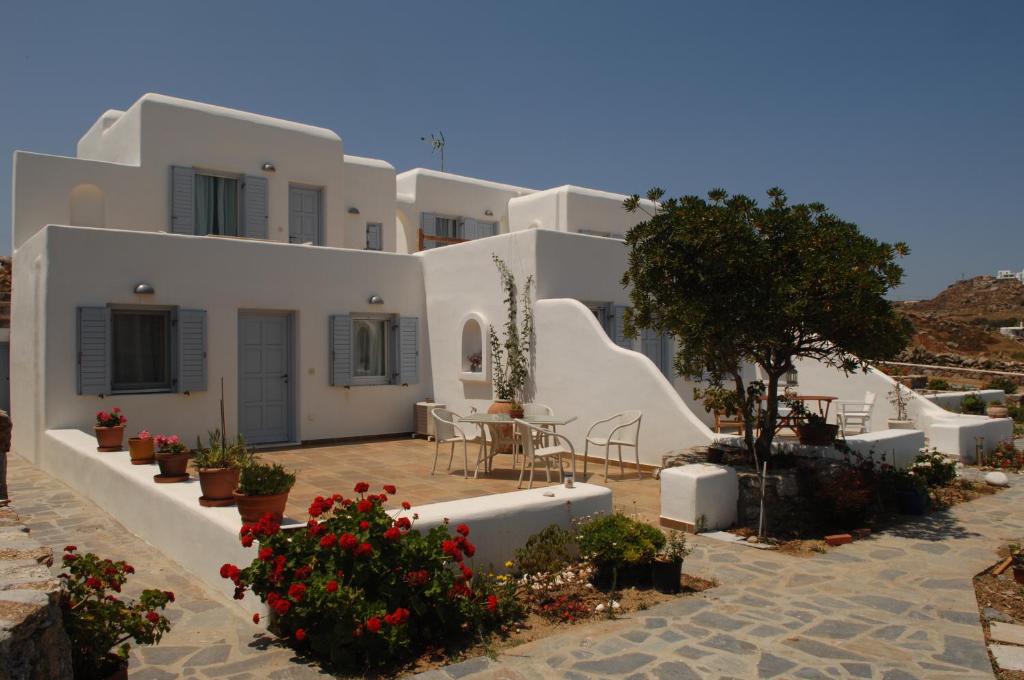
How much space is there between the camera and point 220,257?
38.3 feet

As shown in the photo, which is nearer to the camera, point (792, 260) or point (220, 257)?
point (792, 260)

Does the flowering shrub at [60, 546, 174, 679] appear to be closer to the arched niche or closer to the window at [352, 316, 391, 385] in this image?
the window at [352, 316, 391, 385]

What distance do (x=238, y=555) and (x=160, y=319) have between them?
7.41m

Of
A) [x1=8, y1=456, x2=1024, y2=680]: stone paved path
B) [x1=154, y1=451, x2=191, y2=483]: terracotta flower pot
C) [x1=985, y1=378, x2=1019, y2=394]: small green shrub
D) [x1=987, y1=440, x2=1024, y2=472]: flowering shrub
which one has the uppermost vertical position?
[x1=985, y1=378, x2=1019, y2=394]: small green shrub

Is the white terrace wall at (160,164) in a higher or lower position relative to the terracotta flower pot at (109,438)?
higher

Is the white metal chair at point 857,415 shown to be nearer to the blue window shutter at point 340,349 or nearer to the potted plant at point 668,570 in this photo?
the potted plant at point 668,570

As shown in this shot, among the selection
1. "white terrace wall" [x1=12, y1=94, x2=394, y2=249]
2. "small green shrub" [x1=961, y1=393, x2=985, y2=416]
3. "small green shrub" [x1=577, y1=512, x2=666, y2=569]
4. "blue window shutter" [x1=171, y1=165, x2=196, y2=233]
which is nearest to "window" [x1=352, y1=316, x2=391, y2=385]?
"white terrace wall" [x1=12, y1=94, x2=394, y2=249]

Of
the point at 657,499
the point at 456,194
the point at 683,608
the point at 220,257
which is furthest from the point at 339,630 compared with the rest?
the point at 456,194

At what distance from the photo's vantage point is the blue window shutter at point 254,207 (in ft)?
45.0

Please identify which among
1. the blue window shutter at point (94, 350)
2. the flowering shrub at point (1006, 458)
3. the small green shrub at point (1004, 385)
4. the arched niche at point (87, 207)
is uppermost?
the arched niche at point (87, 207)

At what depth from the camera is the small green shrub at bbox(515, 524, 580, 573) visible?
565 centimetres

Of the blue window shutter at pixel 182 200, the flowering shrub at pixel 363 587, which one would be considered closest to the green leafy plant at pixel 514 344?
the blue window shutter at pixel 182 200

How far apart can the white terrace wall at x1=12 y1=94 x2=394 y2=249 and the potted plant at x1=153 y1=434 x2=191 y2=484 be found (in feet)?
23.3

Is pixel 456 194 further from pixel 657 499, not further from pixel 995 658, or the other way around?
pixel 995 658
